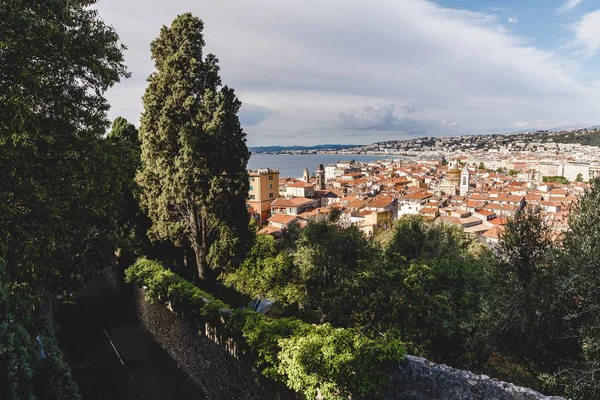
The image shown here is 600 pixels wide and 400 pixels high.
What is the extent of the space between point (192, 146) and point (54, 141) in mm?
5451

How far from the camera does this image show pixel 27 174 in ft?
22.1

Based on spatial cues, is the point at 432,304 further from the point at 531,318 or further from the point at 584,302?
the point at 584,302

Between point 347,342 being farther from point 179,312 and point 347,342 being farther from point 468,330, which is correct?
point 179,312

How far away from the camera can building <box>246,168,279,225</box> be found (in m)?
51.6

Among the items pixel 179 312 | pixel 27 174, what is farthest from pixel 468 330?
pixel 27 174

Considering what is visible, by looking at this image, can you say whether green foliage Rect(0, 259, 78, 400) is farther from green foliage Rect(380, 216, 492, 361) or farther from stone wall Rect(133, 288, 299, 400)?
green foliage Rect(380, 216, 492, 361)

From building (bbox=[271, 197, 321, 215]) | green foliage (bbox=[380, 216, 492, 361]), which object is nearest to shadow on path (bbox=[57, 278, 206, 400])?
green foliage (bbox=[380, 216, 492, 361])

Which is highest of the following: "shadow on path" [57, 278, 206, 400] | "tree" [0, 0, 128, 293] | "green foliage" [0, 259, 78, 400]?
"tree" [0, 0, 128, 293]

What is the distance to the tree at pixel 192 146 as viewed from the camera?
42.6 feet

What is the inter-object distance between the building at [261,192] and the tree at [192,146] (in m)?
36.0

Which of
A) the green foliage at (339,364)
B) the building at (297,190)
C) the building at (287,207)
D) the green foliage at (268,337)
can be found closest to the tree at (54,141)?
the green foliage at (268,337)

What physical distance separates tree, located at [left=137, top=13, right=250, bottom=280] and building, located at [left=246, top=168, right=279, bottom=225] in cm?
3602

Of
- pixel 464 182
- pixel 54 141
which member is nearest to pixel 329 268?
pixel 54 141

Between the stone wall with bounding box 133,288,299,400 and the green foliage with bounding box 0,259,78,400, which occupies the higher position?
the green foliage with bounding box 0,259,78,400
